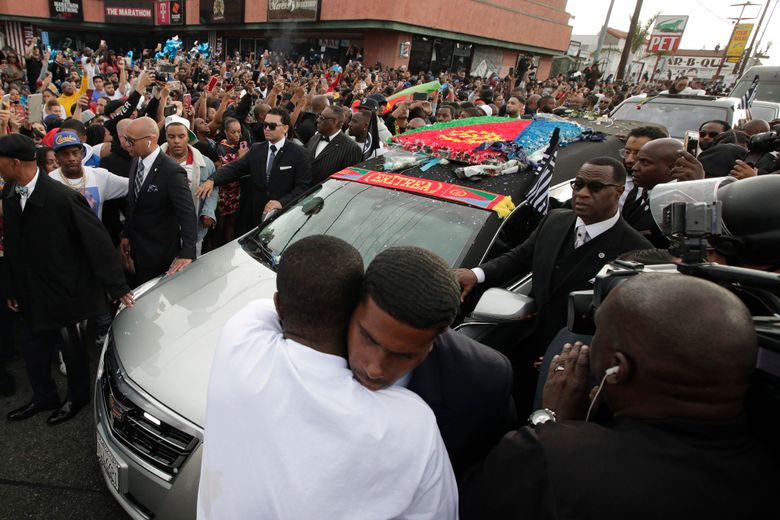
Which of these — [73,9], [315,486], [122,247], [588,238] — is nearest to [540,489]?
[315,486]

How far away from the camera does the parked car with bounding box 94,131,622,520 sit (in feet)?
6.45

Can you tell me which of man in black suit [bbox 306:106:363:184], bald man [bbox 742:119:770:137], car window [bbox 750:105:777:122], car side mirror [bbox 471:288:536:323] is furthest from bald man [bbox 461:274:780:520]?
car window [bbox 750:105:777:122]

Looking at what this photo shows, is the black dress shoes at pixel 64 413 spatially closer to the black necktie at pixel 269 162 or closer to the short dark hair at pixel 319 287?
the black necktie at pixel 269 162

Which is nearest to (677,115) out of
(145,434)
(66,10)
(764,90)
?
(145,434)

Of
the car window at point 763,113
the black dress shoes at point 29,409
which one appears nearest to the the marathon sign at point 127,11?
the car window at point 763,113

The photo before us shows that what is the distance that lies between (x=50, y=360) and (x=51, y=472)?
2.36 feet

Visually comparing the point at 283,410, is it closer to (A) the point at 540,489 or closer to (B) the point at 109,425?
(A) the point at 540,489

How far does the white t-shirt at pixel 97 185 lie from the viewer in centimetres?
362

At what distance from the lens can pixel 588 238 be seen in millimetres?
2559

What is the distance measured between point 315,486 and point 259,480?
14 cm

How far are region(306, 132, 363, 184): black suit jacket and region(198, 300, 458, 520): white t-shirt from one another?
392 cm

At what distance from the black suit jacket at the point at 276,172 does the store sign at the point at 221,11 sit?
78.7 feet

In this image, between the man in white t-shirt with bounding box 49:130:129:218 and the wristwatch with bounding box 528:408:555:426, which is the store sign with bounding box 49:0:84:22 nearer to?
the man in white t-shirt with bounding box 49:130:129:218

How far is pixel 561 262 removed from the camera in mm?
2564
